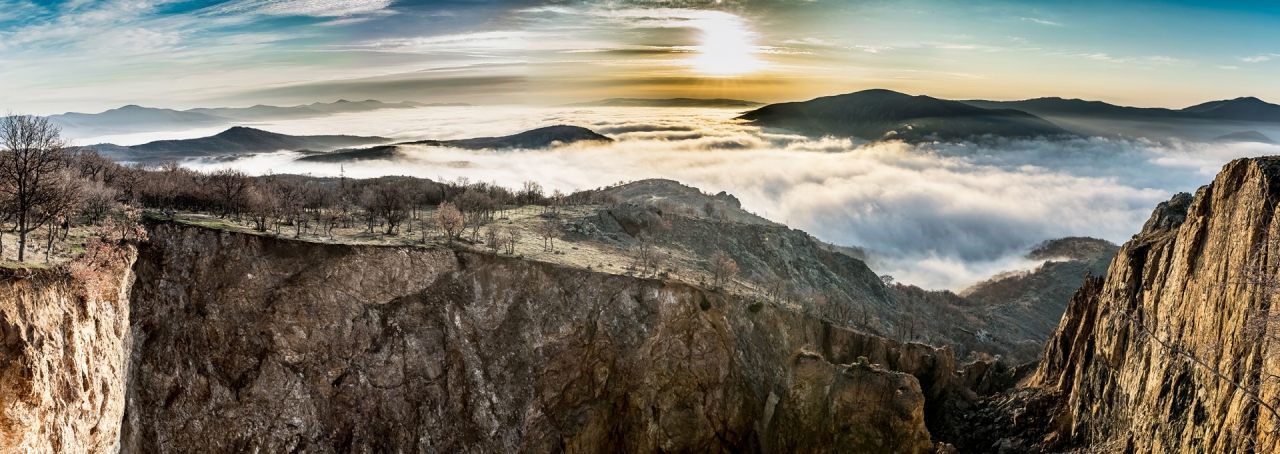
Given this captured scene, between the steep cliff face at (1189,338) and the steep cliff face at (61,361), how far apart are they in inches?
2798

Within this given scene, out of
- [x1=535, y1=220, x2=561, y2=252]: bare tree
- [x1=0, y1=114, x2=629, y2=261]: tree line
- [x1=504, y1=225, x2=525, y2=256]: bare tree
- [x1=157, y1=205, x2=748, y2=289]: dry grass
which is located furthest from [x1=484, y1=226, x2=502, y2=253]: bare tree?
[x1=535, y1=220, x2=561, y2=252]: bare tree

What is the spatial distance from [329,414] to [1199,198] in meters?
76.7

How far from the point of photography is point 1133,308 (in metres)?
59.2

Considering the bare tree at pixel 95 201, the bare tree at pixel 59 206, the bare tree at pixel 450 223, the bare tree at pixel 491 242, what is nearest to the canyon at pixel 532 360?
the bare tree at pixel 491 242

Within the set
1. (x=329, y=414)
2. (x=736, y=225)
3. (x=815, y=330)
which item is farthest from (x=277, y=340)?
(x=736, y=225)

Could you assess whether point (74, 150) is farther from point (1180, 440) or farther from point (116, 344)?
point (1180, 440)

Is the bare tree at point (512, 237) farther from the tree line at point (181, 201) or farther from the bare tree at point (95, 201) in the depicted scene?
the bare tree at point (95, 201)

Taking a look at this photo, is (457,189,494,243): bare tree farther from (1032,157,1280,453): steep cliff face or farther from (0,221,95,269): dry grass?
(1032,157,1280,453): steep cliff face

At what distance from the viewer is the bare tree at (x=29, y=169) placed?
59.8 meters

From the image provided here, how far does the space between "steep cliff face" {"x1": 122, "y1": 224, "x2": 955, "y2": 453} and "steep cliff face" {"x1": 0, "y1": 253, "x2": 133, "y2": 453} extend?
6563mm

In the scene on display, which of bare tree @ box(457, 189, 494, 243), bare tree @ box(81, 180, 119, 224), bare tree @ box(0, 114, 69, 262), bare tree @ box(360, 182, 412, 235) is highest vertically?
bare tree @ box(0, 114, 69, 262)

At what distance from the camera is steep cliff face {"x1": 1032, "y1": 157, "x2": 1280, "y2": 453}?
127 feet

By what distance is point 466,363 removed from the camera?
256ft

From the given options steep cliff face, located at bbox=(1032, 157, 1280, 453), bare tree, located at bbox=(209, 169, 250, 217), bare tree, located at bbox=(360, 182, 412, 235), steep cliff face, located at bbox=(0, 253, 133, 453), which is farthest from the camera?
bare tree, located at bbox=(360, 182, 412, 235)
